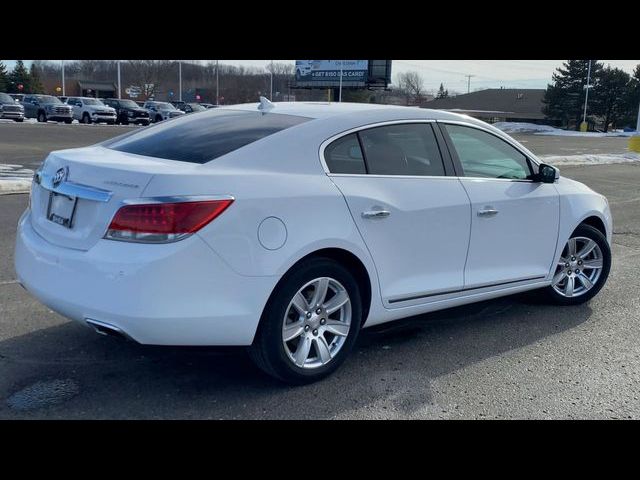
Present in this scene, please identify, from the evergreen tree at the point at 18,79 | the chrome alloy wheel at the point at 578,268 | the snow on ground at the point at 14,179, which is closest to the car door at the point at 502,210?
the chrome alloy wheel at the point at 578,268

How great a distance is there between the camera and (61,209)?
392 cm

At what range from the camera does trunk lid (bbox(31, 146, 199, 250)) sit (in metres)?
3.62

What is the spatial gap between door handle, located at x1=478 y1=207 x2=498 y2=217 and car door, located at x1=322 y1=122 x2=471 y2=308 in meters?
0.14

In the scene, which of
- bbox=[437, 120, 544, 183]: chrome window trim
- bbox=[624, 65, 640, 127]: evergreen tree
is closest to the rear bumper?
bbox=[437, 120, 544, 183]: chrome window trim

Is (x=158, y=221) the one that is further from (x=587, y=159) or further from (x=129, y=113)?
(x=129, y=113)

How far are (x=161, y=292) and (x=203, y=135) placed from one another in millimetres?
1285

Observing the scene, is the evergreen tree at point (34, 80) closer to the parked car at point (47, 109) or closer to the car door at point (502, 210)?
the parked car at point (47, 109)

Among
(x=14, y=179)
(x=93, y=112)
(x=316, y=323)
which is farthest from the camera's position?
(x=93, y=112)

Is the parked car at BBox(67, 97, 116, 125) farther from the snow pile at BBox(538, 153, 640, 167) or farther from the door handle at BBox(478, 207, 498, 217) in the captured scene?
the door handle at BBox(478, 207, 498, 217)

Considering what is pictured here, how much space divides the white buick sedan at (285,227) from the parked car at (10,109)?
39.1m

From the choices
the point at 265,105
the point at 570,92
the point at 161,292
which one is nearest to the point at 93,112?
the point at 265,105

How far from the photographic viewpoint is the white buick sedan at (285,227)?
3.55 m
